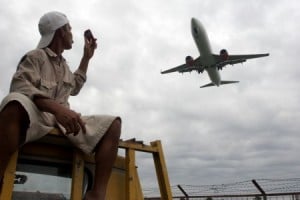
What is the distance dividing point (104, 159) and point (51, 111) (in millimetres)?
328

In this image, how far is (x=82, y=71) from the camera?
7.44 ft

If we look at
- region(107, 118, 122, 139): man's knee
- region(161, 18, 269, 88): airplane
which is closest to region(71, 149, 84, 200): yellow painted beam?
region(107, 118, 122, 139): man's knee

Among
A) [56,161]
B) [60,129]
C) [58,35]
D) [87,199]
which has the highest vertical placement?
[58,35]

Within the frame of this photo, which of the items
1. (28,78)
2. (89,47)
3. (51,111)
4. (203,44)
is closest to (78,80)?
(89,47)

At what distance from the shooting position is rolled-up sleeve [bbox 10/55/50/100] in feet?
5.51

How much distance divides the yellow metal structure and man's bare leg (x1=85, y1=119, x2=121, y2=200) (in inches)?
3.8

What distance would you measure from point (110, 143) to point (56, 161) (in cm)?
27

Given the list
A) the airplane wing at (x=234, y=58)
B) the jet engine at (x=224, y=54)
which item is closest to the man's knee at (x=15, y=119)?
the airplane wing at (x=234, y=58)

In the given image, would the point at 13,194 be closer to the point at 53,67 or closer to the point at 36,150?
the point at 36,150

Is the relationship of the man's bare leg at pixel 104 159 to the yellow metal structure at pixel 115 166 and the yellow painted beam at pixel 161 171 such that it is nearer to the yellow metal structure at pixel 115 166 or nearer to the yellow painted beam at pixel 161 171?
the yellow metal structure at pixel 115 166

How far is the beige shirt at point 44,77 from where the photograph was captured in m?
1.71

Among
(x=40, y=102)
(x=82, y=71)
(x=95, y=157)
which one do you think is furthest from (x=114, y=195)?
(x=82, y=71)

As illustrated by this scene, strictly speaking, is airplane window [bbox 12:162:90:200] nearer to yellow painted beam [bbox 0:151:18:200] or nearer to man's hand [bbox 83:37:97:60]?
yellow painted beam [bbox 0:151:18:200]

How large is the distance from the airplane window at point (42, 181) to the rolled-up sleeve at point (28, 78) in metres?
0.33
